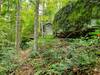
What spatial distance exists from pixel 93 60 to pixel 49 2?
18.4m

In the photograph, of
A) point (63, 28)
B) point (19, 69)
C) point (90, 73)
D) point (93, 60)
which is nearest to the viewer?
point (90, 73)

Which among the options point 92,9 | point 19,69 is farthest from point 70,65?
point 92,9

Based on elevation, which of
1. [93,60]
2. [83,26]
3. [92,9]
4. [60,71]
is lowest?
[60,71]

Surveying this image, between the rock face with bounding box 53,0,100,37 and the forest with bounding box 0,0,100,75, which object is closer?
the forest with bounding box 0,0,100,75

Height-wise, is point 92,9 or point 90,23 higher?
point 92,9

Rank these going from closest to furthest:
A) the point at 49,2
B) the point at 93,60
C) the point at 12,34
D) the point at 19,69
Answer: the point at 93,60 → the point at 19,69 → the point at 12,34 → the point at 49,2

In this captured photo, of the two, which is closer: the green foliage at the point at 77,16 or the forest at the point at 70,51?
the forest at the point at 70,51

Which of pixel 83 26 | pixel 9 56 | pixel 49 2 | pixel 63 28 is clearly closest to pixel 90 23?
pixel 83 26

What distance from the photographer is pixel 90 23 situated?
29.7 feet

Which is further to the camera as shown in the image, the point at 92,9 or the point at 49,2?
the point at 49,2

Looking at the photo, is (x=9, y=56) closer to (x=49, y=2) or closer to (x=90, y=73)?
(x=90, y=73)

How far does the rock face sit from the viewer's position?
9.11 m

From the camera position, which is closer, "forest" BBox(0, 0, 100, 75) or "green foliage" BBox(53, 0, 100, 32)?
"forest" BBox(0, 0, 100, 75)

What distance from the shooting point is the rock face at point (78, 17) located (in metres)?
9.11
